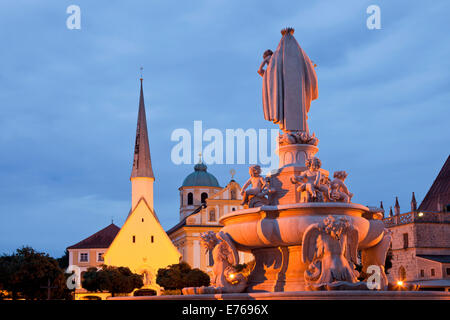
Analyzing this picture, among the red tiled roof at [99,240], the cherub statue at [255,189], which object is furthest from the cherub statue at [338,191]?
the red tiled roof at [99,240]

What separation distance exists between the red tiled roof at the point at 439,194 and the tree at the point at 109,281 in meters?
33.5

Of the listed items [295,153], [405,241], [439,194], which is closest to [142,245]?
[405,241]

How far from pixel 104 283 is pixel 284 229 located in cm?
4024

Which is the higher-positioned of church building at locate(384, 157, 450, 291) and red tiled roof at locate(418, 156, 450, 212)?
red tiled roof at locate(418, 156, 450, 212)

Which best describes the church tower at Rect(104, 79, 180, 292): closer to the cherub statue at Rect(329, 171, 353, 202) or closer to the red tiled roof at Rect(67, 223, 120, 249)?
the red tiled roof at Rect(67, 223, 120, 249)

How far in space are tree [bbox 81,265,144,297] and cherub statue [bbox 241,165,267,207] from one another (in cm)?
3842

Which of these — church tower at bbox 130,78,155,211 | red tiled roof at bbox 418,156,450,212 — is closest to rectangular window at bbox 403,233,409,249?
red tiled roof at bbox 418,156,450,212

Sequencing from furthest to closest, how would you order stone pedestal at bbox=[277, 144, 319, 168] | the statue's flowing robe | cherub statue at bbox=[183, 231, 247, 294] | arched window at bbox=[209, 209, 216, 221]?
1. arched window at bbox=[209, 209, 216, 221]
2. the statue's flowing robe
3. stone pedestal at bbox=[277, 144, 319, 168]
4. cherub statue at bbox=[183, 231, 247, 294]

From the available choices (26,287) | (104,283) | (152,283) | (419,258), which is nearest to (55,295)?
(26,287)

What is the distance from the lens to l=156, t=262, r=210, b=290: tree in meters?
53.2

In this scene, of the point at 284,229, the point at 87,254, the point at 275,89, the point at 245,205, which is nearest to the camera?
the point at 284,229

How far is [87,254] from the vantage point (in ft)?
244

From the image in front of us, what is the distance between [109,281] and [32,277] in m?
17.1
